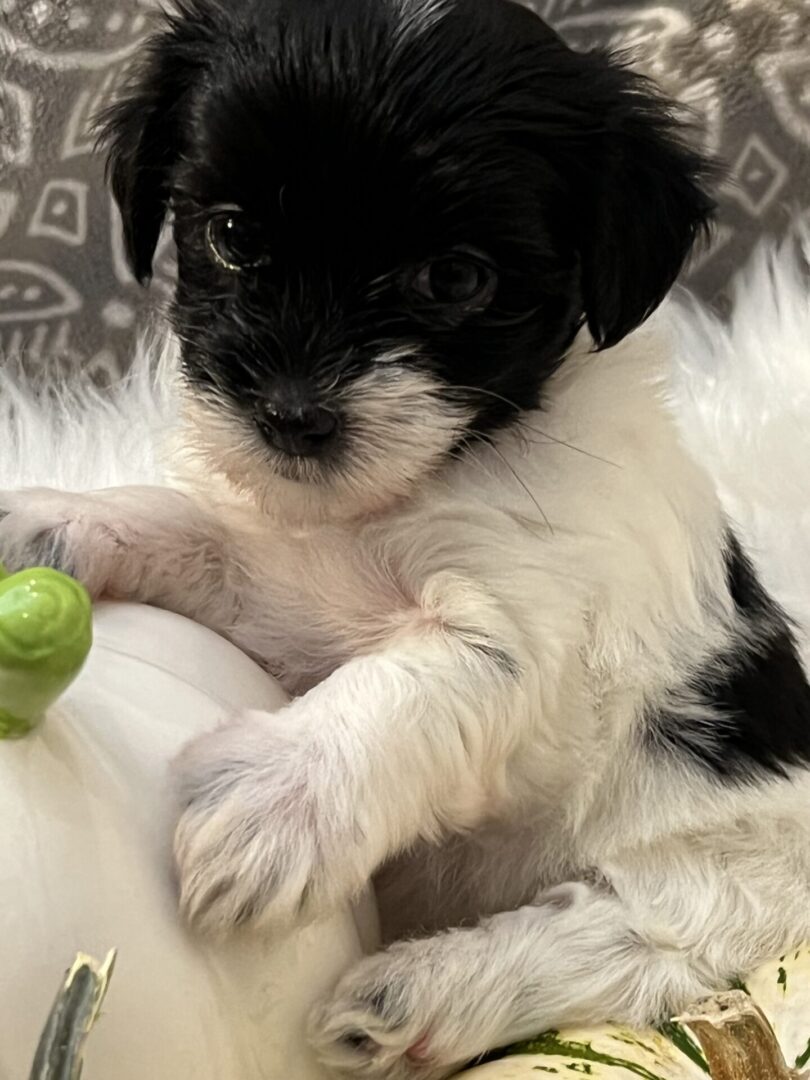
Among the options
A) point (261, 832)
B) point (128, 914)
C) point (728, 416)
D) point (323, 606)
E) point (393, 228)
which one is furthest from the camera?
point (728, 416)

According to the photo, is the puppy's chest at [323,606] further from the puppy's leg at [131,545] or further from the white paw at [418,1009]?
the white paw at [418,1009]

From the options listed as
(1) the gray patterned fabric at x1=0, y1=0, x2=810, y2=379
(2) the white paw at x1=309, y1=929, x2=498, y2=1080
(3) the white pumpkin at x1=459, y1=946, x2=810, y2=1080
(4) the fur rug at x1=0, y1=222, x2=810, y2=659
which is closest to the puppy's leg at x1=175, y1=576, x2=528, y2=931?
(2) the white paw at x1=309, y1=929, x2=498, y2=1080

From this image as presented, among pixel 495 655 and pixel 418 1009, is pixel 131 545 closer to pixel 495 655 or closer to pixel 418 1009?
pixel 495 655

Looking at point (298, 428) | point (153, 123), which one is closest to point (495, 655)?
point (298, 428)

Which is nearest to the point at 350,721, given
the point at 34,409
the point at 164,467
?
the point at 164,467

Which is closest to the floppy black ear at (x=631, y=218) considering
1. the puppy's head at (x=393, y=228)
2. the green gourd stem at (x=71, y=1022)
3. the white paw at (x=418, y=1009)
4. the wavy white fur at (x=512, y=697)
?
the puppy's head at (x=393, y=228)

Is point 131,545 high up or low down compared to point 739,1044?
down
